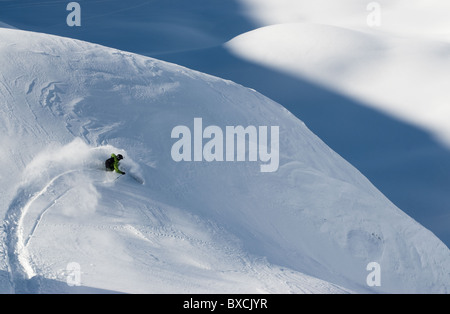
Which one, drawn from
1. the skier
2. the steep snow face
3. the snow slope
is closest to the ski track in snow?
the steep snow face

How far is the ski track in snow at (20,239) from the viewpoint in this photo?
6.33 metres

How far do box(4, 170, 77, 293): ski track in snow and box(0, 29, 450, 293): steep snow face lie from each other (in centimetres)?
2

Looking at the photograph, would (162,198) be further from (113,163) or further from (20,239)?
(20,239)

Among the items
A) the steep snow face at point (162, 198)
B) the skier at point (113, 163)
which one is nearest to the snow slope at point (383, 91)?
the steep snow face at point (162, 198)

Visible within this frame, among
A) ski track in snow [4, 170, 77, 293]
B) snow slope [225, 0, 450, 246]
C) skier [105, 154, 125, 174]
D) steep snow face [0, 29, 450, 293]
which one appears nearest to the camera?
ski track in snow [4, 170, 77, 293]

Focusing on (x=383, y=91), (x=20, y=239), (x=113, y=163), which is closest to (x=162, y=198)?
(x=113, y=163)

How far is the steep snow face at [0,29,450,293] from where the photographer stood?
6992 millimetres

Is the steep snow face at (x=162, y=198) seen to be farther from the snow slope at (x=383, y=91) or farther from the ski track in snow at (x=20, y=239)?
the snow slope at (x=383, y=91)

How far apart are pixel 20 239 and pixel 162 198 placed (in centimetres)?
194

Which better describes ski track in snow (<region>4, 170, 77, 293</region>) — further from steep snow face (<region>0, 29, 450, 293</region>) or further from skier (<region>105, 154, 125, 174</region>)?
skier (<region>105, 154, 125, 174</region>)

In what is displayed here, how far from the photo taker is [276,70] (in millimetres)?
15703

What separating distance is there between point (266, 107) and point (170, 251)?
416 cm

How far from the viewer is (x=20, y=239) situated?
276 inches

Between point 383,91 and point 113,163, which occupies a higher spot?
point 383,91
